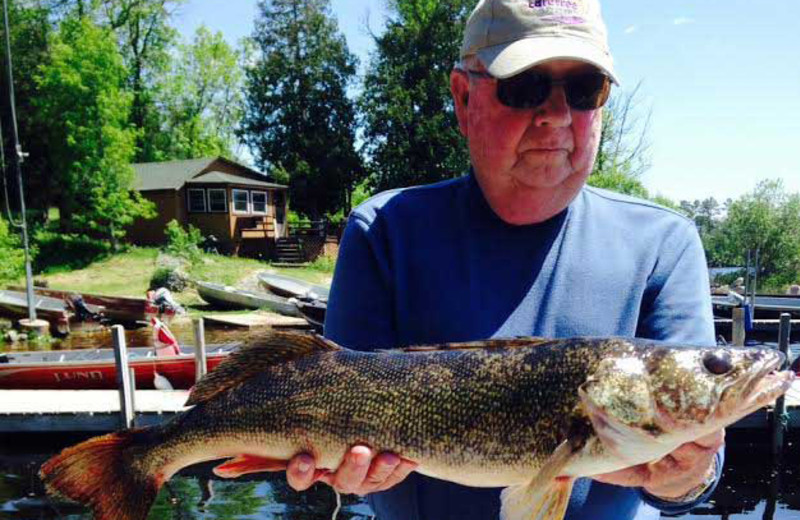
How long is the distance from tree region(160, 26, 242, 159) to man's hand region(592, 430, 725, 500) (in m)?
49.9

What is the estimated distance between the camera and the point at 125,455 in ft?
8.75

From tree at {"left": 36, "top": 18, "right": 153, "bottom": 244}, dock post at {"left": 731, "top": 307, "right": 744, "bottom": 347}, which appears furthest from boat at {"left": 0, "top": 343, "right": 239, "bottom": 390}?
tree at {"left": 36, "top": 18, "right": 153, "bottom": 244}

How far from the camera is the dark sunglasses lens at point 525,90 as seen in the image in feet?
7.41

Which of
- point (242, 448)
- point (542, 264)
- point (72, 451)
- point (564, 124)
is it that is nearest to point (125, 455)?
point (72, 451)

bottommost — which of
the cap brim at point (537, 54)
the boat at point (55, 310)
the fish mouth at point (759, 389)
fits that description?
the boat at point (55, 310)

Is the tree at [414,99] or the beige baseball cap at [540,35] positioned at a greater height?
the tree at [414,99]

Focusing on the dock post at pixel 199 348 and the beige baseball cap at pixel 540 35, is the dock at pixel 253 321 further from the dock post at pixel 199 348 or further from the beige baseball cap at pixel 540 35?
the beige baseball cap at pixel 540 35

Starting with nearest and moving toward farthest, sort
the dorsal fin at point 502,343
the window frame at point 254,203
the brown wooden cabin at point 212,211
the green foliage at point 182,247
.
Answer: the dorsal fin at point 502,343 → the green foliage at point 182,247 → the brown wooden cabin at point 212,211 → the window frame at point 254,203

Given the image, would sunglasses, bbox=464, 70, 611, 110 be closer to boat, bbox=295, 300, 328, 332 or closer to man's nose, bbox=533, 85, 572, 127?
man's nose, bbox=533, 85, 572, 127

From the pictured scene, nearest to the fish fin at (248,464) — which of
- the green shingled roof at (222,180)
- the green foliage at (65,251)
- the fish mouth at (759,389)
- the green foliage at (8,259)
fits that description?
the fish mouth at (759,389)

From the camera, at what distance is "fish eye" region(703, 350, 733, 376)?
6.82ft

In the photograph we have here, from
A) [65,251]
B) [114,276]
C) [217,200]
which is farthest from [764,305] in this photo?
[65,251]

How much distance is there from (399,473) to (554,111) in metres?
1.43

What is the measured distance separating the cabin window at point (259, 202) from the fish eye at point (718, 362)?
3777 centimetres
